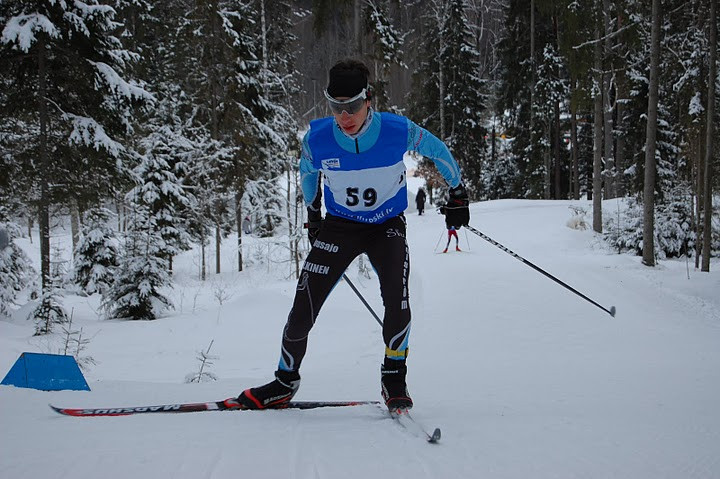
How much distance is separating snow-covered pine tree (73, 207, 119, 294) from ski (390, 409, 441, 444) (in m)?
18.4

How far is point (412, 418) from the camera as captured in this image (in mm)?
2996

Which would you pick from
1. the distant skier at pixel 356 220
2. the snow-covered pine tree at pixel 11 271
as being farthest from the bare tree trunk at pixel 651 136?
the snow-covered pine tree at pixel 11 271

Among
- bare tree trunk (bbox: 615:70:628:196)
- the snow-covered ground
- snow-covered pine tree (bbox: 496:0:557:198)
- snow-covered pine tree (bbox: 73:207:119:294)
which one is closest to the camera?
the snow-covered ground

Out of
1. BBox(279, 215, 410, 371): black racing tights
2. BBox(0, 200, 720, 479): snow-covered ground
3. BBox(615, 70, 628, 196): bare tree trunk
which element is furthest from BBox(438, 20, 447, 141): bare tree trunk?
BBox(279, 215, 410, 371): black racing tights

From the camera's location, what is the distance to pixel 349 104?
3025 millimetres

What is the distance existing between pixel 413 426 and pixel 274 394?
915 mm

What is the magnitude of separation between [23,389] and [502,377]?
12.4ft

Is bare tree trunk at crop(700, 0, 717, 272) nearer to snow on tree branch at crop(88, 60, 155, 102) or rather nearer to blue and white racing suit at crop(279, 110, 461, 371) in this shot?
blue and white racing suit at crop(279, 110, 461, 371)

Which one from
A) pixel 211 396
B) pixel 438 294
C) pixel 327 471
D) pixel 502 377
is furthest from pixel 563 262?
pixel 327 471

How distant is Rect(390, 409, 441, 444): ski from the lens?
8.11ft

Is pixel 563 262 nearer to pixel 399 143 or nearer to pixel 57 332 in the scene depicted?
pixel 399 143

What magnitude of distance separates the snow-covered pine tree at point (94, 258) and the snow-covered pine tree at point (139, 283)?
7222mm

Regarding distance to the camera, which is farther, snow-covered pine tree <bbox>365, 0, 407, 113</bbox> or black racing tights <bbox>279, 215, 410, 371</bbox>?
snow-covered pine tree <bbox>365, 0, 407, 113</bbox>

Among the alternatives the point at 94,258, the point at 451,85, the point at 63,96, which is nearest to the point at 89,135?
the point at 63,96
